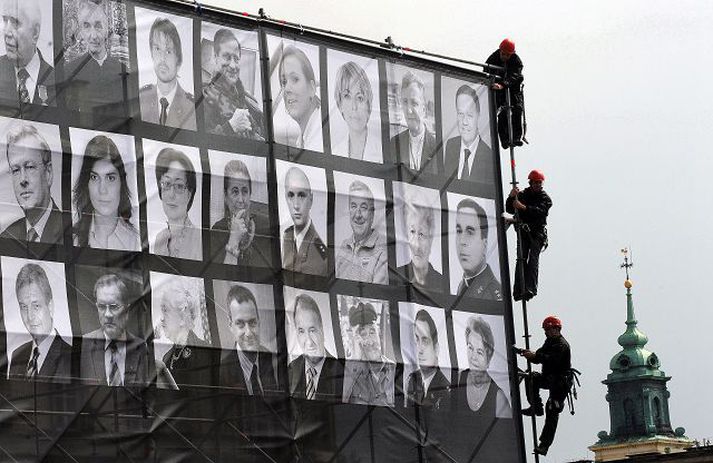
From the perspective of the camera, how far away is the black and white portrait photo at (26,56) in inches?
875

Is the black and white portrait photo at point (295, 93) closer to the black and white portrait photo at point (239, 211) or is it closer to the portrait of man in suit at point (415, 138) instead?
the black and white portrait photo at point (239, 211)

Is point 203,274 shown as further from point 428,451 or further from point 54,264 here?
point 428,451

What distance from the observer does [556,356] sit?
26469mm

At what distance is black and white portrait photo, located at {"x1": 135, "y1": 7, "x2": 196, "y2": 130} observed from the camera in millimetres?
23594

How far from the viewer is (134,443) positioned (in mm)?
22297

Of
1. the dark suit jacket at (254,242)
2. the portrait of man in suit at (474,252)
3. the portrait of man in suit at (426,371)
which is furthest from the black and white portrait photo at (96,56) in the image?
the portrait of man in suit at (474,252)

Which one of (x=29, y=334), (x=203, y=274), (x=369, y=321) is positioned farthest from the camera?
(x=369, y=321)

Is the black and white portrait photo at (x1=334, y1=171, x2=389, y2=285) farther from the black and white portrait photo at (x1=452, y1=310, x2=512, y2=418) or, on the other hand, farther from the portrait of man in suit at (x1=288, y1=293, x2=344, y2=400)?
the black and white portrait photo at (x1=452, y1=310, x2=512, y2=418)

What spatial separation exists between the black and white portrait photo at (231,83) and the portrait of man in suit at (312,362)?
2453 mm

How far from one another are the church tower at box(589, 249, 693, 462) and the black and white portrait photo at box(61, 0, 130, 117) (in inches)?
4980

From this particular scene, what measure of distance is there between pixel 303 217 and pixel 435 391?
330 centimetres

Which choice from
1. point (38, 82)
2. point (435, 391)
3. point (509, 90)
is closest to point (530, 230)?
point (509, 90)

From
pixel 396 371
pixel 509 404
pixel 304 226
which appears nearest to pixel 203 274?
pixel 304 226

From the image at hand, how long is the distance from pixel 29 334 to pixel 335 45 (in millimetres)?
6887
